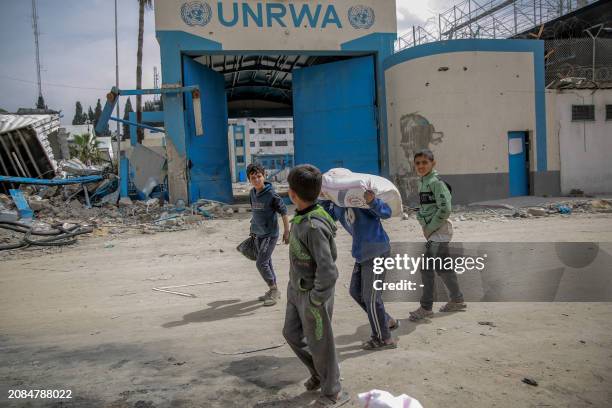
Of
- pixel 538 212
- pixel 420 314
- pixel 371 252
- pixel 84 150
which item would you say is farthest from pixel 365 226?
pixel 84 150

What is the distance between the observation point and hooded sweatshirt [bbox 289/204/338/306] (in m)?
2.45

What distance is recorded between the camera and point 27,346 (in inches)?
143

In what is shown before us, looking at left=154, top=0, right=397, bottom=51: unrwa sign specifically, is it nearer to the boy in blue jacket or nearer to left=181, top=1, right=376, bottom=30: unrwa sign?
left=181, top=1, right=376, bottom=30: unrwa sign

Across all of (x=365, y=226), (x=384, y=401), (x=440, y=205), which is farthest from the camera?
(x=440, y=205)

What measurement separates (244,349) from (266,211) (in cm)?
174

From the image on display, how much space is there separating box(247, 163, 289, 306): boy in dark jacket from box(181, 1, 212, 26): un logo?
35.1 ft

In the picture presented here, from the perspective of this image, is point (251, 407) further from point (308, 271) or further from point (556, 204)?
point (556, 204)

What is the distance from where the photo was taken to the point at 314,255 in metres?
2.48

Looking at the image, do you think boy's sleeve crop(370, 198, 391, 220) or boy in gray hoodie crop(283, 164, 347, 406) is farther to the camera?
boy's sleeve crop(370, 198, 391, 220)

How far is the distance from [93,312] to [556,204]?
443 inches

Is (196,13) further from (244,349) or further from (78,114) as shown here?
(78,114)

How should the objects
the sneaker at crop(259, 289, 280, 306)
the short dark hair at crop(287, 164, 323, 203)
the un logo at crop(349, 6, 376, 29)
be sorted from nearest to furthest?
the short dark hair at crop(287, 164, 323, 203) → the sneaker at crop(259, 289, 280, 306) → the un logo at crop(349, 6, 376, 29)

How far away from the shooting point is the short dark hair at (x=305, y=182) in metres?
2.56

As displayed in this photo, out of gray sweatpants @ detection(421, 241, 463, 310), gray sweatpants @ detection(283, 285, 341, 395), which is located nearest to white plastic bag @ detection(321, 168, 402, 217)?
gray sweatpants @ detection(283, 285, 341, 395)
